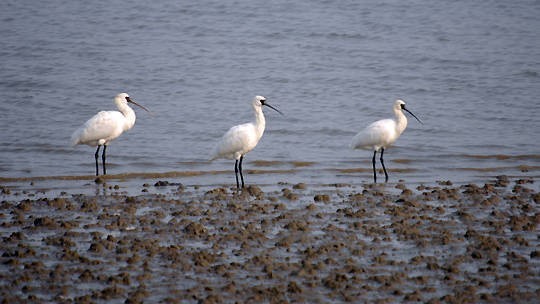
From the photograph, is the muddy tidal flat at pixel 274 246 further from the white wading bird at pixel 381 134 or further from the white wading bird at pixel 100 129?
the white wading bird at pixel 100 129

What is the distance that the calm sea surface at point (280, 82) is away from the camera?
15.2m

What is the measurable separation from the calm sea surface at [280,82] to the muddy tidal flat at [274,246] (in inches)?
101

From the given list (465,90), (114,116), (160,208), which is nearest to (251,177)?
(114,116)

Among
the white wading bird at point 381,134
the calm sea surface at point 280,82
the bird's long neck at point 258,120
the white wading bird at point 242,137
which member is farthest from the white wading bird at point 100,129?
the white wading bird at point 381,134

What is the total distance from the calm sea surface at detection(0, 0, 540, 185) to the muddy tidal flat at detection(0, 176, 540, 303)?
101 inches

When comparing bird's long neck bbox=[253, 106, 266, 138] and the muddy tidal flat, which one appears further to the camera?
bird's long neck bbox=[253, 106, 266, 138]

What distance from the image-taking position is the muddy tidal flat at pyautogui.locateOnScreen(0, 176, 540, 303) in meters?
7.02

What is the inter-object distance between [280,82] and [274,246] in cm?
1591

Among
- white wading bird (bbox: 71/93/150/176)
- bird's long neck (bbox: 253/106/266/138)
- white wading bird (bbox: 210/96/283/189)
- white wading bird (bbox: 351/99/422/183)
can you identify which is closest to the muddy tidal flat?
white wading bird (bbox: 210/96/283/189)

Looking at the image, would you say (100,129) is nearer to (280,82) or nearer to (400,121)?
(400,121)

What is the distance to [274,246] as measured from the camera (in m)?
8.37

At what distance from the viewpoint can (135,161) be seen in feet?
49.8

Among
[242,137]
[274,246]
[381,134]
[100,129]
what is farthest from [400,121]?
[274,246]

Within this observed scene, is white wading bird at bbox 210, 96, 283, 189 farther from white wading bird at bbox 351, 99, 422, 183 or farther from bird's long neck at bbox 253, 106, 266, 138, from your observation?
white wading bird at bbox 351, 99, 422, 183
